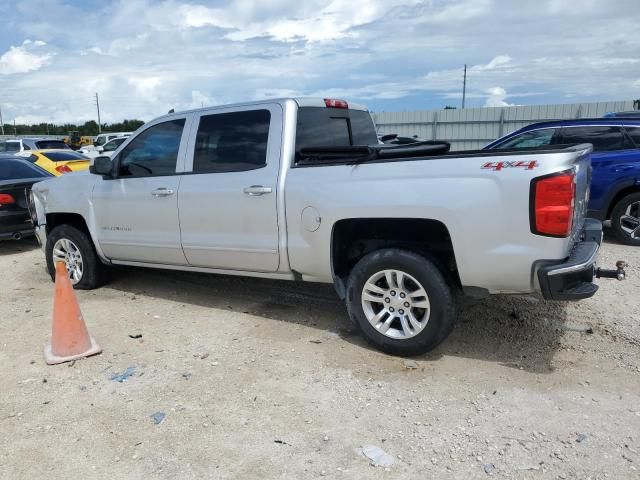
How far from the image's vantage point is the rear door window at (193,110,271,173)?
4501 millimetres

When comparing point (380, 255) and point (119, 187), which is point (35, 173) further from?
point (380, 255)

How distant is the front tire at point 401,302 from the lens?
12.3ft

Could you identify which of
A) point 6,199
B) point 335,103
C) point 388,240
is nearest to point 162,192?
point 335,103

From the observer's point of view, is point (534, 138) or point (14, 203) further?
point (534, 138)

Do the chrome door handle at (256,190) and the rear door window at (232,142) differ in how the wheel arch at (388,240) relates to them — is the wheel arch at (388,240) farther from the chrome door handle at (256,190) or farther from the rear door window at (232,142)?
the rear door window at (232,142)

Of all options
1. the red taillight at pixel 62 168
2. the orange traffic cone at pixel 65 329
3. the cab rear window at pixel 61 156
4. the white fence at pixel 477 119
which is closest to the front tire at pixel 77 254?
the orange traffic cone at pixel 65 329

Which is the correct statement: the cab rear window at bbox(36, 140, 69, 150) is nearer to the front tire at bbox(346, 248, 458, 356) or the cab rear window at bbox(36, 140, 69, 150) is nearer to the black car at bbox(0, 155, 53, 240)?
the black car at bbox(0, 155, 53, 240)

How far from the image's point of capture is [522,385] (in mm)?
3572

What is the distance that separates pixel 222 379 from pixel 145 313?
1812 mm

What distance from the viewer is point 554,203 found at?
3281 mm

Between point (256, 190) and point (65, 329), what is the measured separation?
6.08ft

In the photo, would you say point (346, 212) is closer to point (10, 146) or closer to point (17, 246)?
point (17, 246)

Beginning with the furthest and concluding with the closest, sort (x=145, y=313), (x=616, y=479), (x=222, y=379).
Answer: (x=145, y=313)
(x=222, y=379)
(x=616, y=479)

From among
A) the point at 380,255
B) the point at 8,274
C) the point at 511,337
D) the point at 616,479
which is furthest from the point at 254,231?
the point at 8,274
